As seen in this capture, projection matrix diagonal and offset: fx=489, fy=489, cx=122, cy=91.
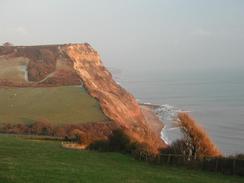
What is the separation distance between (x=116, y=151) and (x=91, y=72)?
7445 centimetres

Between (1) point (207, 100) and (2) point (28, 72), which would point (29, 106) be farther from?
(1) point (207, 100)

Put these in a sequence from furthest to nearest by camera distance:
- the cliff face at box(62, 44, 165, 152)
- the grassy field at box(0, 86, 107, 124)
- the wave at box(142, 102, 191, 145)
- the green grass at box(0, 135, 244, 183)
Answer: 1. the cliff face at box(62, 44, 165, 152)
2. the wave at box(142, 102, 191, 145)
3. the grassy field at box(0, 86, 107, 124)
4. the green grass at box(0, 135, 244, 183)

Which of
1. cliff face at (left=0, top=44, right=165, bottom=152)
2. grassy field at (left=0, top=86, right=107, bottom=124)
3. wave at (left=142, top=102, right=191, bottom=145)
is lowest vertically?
wave at (left=142, top=102, right=191, bottom=145)

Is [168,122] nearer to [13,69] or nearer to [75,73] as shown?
[75,73]

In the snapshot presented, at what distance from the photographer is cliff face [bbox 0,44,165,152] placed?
81.4m

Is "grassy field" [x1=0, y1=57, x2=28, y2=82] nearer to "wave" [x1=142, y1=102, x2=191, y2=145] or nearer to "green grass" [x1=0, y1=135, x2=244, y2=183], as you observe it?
"wave" [x1=142, y1=102, x2=191, y2=145]

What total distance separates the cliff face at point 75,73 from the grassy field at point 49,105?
2480mm

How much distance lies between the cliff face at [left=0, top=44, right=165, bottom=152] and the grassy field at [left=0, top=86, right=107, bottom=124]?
2.48m

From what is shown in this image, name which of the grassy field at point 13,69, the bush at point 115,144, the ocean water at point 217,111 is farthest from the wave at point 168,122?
the grassy field at point 13,69

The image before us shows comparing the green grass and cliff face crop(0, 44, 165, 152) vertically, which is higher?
cliff face crop(0, 44, 165, 152)

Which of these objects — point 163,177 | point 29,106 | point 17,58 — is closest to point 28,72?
point 17,58

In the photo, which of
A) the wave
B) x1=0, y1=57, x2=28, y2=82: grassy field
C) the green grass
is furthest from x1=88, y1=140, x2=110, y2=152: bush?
x1=0, y1=57, x2=28, y2=82: grassy field

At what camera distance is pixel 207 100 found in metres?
128

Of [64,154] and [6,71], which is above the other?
[6,71]
